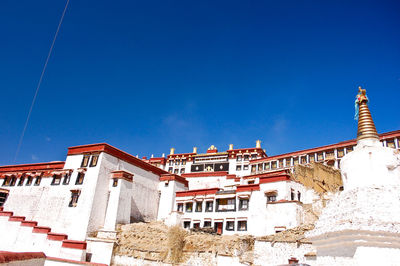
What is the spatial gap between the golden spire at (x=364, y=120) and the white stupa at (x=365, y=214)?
1.1 inches

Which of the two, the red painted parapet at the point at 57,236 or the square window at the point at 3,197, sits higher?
the square window at the point at 3,197

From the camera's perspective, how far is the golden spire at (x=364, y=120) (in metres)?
8.27

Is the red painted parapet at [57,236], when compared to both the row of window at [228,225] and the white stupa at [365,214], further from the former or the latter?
the white stupa at [365,214]

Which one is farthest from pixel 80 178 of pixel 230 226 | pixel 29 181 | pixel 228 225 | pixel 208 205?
pixel 230 226

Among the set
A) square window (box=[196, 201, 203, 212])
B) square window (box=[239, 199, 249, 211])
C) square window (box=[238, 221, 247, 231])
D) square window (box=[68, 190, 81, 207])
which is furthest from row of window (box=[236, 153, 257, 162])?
square window (box=[68, 190, 81, 207])

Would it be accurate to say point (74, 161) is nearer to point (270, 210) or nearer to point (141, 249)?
point (141, 249)

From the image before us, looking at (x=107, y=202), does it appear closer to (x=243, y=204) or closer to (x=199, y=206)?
(x=199, y=206)

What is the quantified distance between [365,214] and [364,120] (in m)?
3.49

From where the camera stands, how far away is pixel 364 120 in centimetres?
864

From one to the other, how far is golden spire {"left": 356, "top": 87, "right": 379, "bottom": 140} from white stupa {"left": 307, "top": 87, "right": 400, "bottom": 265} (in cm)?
3

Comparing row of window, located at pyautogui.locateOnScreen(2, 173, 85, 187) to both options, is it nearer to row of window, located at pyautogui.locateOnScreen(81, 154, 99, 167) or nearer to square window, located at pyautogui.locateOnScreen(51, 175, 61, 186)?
square window, located at pyautogui.locateOnScreen(51, 175, 61, 186)

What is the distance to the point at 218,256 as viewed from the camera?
692 inches

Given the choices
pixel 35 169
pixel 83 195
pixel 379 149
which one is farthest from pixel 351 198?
pixel 35 169

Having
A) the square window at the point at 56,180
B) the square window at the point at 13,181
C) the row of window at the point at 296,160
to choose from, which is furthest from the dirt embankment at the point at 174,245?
the row of window at the point at 296,160
